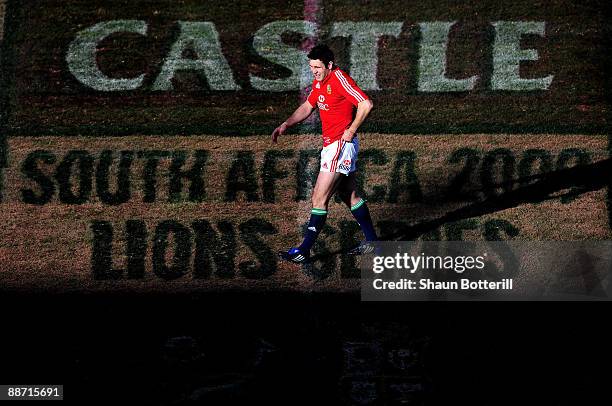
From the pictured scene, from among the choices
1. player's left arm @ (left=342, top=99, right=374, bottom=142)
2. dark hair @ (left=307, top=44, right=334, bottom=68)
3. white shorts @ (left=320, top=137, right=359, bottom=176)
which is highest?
dark hair @ (left=307, top=44, right=334, bottom=68)

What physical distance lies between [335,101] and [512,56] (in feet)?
15.2

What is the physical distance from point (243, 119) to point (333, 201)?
220 centimetres

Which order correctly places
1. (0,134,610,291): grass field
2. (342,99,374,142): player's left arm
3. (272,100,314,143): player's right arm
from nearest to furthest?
(342,99,374,142): player's left arm, (272,100,314,143): player's right arm, (0,134,610,291): grass field

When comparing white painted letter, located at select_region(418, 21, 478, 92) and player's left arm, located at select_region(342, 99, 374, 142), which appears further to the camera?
white painted letter, located at select_region(418, 21, 478, 92)

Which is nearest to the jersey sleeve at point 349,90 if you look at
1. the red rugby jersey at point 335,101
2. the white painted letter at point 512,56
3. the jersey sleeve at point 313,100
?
the red rugby jersey at point 335,101

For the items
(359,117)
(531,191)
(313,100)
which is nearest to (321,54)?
(313,100)

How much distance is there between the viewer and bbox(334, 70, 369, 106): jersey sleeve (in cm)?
1155

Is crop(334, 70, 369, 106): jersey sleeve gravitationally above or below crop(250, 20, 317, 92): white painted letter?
below

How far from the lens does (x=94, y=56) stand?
51.3ft

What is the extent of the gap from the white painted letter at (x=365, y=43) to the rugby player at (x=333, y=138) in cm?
321

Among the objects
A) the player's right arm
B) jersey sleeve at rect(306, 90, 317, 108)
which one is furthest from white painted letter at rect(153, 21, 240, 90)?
jersey sleeve at rect(306, 90, 317, 108)

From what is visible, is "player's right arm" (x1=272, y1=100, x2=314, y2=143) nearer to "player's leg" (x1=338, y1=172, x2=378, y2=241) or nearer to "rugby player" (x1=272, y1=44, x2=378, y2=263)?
"rugby player" (x1=272, y1=44, x2=378, y2=263)

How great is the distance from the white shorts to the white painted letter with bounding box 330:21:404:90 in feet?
11.5

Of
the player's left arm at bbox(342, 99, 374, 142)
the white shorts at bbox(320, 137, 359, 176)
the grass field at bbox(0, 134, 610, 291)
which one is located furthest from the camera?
the grass field at bbox(0, 134, 610, 291)
